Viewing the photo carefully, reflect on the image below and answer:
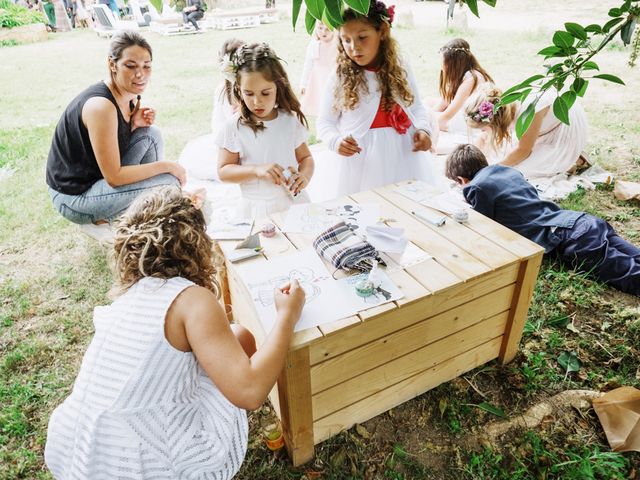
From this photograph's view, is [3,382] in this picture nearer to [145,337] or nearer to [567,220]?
[145,337]

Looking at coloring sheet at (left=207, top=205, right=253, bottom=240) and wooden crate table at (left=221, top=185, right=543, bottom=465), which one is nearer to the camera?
wooden crate table at (left=221, top=185, right=543, bottom=465)

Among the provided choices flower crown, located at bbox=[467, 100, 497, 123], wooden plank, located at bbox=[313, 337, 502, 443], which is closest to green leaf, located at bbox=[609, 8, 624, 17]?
wooden plank, located at bbox=[313, 337, 502, 443]

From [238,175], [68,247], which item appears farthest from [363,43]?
[68,247]

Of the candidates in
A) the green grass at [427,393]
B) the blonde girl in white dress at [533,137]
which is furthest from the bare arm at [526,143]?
the green grass at [427,393]

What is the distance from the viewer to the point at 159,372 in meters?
1.29

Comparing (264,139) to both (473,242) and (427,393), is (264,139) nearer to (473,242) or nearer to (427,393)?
(473,242)

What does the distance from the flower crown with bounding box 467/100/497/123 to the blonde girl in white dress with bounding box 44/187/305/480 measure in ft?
8.53

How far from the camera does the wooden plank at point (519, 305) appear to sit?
72.2 inches

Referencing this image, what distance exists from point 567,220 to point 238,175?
1.96 m

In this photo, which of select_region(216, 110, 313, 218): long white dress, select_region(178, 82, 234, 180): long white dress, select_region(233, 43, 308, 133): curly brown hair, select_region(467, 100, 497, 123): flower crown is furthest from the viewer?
select_region(178, 82, 234, 180): long white dress

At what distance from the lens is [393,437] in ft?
6.11

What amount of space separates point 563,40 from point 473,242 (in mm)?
966

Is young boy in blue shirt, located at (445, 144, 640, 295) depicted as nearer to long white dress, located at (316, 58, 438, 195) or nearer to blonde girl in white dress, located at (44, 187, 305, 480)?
long white dress, located at (316, 58, 438, 195)

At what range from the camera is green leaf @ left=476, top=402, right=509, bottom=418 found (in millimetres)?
1923
